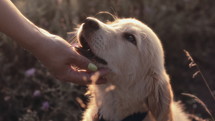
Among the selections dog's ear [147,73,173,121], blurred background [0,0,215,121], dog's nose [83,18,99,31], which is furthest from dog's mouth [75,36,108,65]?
blurred background [0,0,215,121]

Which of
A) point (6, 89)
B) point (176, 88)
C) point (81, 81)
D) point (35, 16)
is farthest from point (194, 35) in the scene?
point (81, 81)

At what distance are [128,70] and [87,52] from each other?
37cm

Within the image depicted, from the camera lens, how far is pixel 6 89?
496 cm

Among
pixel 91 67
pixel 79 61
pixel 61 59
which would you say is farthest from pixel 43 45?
pixel 91 67

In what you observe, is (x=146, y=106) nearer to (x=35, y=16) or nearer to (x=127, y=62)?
(x=127, y=62)

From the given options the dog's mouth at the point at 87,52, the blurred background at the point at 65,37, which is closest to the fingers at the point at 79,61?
the dog's mouth at the point at 87,52

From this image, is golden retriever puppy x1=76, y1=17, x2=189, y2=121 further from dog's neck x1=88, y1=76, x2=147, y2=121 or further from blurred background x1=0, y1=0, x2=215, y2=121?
blurred background x1=0, y1=0, x2=215, y2=121

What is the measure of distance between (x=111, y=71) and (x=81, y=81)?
304mm

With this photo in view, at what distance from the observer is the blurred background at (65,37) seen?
4.86m

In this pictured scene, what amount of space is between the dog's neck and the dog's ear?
0.31ft

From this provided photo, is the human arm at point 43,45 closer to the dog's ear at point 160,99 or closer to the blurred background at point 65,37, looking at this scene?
the dog's ear at point 160,99

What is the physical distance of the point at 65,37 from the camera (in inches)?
205

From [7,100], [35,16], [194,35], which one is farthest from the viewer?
[194,35]

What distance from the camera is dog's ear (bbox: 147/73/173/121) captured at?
134 inches
